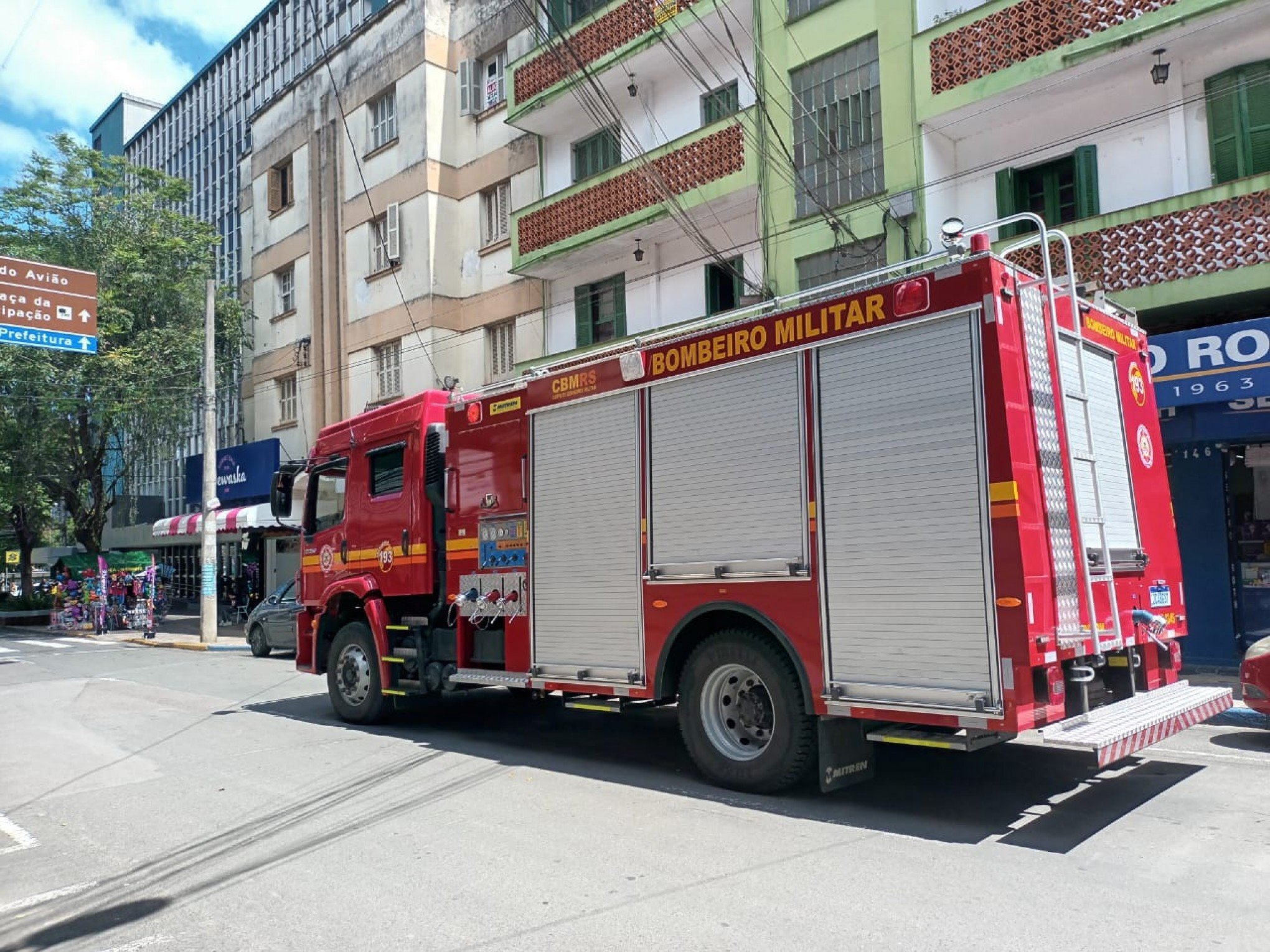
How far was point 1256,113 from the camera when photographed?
12.2 metres

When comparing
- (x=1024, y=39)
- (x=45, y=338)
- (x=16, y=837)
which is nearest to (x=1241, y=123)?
(x=1024, y=39)

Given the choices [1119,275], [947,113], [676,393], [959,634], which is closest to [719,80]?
[947,113]

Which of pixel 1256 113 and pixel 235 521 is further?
pixel 235 521

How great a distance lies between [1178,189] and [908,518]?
31.1 ft

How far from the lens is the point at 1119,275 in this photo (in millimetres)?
12492

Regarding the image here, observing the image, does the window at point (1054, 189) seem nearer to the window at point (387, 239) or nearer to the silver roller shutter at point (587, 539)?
the silver roller shutter at point (587, 539)

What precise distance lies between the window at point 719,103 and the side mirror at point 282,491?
390 inches

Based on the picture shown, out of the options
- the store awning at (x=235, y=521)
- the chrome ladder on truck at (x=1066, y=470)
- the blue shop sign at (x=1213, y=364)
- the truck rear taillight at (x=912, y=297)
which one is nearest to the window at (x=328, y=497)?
the truck rear taillight at (x=912, y=297)

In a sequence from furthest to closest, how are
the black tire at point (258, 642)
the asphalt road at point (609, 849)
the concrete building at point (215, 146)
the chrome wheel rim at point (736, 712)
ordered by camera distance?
the concrete building at point (215, 146), the black tire at point (258, 642), the chrome wheel rim at point (736, 712), the asphalt road at point (609, 849)

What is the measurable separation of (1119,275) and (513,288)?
13306mm

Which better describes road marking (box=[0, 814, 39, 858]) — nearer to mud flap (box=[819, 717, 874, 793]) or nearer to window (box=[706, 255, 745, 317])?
mud flap (box=[819, 717, 874, 793])

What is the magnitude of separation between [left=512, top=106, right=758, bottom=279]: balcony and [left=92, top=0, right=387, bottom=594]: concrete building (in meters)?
11.0

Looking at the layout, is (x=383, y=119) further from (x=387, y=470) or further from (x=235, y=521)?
(x=387, y=470)

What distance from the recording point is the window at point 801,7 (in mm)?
16156
